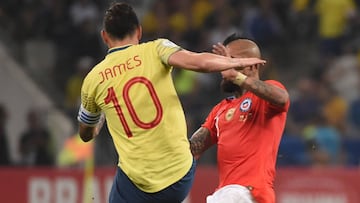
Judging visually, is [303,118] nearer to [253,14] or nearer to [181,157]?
[253,14]

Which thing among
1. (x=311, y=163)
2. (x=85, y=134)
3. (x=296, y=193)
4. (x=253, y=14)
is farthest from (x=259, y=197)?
(x=253, y=14)

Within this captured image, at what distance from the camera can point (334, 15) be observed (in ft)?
59.7

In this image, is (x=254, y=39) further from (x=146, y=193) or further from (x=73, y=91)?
(x=146, y=193)

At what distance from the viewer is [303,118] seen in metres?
16.9

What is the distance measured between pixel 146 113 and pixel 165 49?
448mm

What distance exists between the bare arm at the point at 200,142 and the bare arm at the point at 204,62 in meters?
1.44

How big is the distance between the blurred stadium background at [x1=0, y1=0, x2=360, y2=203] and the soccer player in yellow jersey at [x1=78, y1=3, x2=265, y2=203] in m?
6.39

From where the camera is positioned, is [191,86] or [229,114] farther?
[191,86]

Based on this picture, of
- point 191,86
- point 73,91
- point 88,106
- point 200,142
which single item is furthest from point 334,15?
point 88,106

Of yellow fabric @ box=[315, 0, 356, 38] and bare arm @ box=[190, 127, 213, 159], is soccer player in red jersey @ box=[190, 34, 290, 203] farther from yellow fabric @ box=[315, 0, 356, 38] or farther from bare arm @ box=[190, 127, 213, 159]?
yellow fabric @ box=[315, 0, 356, 38]

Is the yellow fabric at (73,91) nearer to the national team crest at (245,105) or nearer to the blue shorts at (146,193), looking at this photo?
the national team crest at (245,105)

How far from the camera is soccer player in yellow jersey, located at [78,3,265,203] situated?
8.36 meters

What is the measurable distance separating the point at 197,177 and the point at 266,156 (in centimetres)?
622

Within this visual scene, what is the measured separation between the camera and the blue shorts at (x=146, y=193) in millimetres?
8422
